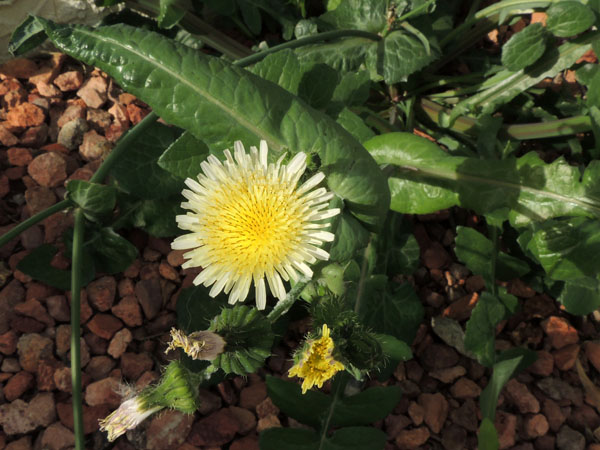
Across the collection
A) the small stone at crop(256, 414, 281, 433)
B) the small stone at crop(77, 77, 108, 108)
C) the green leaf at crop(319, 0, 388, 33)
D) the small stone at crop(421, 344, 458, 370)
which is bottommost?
the small stone at crop(421, 344, 458, 370)

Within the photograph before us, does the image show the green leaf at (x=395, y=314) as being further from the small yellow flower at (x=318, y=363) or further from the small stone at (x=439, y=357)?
the small yellow flower at (x=318, y=363)

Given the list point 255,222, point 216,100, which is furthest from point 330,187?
point 216,100

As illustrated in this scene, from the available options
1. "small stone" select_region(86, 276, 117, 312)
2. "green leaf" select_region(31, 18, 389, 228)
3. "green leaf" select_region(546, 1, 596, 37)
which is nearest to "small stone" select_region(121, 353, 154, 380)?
"small stone" select_region(86, 276, 117, 312)

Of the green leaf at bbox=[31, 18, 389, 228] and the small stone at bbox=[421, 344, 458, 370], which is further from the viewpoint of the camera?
the small stone at bbox=[421, 344, 458, 370]

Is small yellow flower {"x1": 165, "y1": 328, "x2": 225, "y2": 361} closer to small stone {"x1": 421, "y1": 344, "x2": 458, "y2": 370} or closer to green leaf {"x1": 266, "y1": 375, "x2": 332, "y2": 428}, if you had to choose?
green leaf {"x1": 266, "y1": 375, "x2": 332, "y2": 428}

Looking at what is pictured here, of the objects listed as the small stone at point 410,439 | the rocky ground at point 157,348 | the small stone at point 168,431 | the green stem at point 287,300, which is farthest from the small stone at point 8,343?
the small stone at point 410,439

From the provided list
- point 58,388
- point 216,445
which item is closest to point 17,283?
point 58,388
